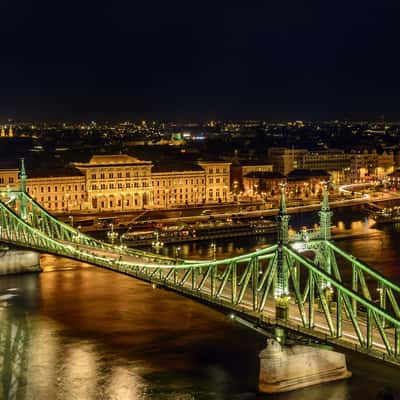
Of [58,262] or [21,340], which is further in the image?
[58,262]

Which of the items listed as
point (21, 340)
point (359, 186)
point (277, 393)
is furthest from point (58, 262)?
point (359, 186)

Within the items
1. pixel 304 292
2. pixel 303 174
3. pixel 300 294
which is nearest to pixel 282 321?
pixel 300 294

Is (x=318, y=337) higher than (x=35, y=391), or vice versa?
(x=318, y=337)

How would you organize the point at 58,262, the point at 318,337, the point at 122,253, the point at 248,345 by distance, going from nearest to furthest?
the point at 318,337 → the point at 248,345 → the point at 122,253 → the point at 58,262

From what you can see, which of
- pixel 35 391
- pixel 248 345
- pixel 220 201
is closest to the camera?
Result: pixel 35 391

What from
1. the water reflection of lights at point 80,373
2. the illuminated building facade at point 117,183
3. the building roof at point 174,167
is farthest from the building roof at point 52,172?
the water reflection of lights at point 80,373

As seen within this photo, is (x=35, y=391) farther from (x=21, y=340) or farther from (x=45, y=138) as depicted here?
(x=45, y=138)
